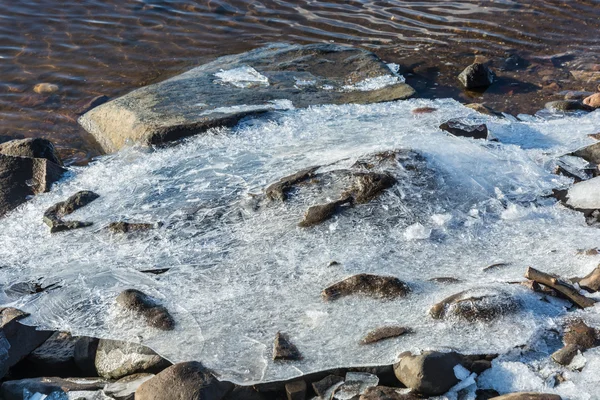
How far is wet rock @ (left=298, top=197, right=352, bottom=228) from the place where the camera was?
407 centimetres

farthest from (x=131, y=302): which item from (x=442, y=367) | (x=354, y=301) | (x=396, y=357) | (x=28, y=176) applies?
(x=28, y=176)

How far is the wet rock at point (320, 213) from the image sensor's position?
4.07 m

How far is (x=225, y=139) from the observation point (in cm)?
532

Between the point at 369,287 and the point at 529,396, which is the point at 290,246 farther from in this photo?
the point at 529,396

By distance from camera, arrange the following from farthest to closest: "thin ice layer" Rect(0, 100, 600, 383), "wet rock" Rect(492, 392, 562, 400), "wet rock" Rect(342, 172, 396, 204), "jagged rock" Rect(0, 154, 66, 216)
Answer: "jagged rock" Rect(0, 154, 66, 216) → "wet rock" Rect(342, 172, 396, 204) → "thin ice layer" Rect(0, 100, 600, 383) → "wet rock" Rect(492, 392, 562, 400)

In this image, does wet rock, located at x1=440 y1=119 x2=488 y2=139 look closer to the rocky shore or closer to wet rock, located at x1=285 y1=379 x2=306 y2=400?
the rocky shore

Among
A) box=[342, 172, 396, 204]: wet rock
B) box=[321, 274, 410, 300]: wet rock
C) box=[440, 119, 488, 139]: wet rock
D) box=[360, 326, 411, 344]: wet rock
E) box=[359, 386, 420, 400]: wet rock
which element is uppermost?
box=[440, 119, 488, 139]: wet rock

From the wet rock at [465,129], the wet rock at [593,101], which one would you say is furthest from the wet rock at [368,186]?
the wet rock at [593,101]

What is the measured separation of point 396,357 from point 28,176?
10.4ft

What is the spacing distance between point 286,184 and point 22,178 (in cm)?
195

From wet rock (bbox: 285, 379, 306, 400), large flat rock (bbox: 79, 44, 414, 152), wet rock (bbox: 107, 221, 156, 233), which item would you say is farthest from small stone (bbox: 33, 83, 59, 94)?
wet rock (bbox: 285, 379, 306, 400)

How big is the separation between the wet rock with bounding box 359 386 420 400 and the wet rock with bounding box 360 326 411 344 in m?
0.30

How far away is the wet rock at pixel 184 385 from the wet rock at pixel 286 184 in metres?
1.54

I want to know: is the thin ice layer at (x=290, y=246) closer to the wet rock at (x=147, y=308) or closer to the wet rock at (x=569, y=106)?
the wet rock at (x=147, y=308)
